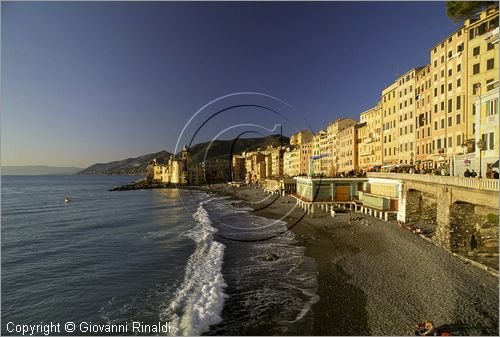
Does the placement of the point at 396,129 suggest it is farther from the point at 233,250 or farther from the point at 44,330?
the point at 44,330

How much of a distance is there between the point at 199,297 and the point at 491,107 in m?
31.0

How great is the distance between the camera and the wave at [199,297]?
19688 millimetres

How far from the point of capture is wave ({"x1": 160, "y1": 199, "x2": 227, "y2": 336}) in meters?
19.7

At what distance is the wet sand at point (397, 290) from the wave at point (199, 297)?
7.12 metres

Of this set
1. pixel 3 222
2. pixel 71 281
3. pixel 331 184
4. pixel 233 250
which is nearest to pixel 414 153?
pixel 331 184

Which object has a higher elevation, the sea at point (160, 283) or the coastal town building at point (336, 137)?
the coastal town building at point (336, 137)

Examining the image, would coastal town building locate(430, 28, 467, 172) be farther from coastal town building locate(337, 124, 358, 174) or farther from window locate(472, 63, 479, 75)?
coastal town building locate(337, 124, 358, 174)

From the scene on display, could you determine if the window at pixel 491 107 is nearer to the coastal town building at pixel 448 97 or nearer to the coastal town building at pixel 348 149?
the coastal town building at pixel 448 97

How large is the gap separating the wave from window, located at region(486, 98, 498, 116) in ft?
95.0

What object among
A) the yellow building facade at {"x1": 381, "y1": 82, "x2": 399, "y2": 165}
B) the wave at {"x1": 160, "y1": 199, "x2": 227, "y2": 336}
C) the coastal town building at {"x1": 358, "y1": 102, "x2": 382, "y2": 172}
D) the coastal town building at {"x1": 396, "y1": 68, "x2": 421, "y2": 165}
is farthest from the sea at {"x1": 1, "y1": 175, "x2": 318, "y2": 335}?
the coastal town building at {"x1": 358, "y1": 102, "x2": 382, "y2": 172}

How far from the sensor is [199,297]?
76.7ft

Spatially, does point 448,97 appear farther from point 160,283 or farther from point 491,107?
point 160,283

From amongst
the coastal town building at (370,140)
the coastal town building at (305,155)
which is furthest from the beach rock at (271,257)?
the coastal town building at (305,155)

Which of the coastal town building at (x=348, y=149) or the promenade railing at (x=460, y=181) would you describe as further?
the coastal town building at (x=348, y=149)
